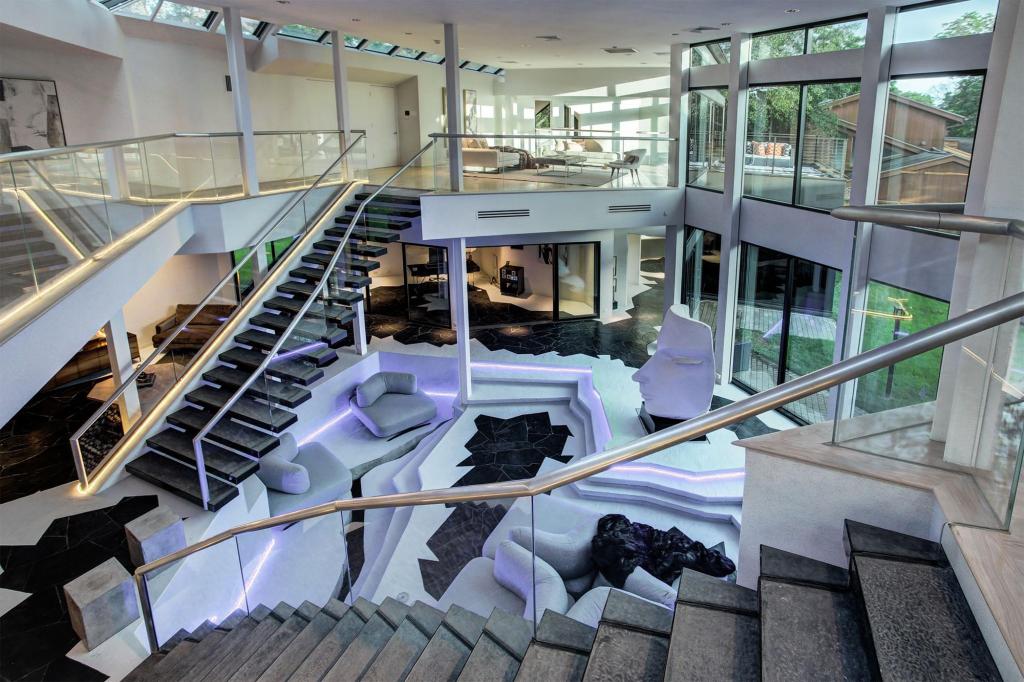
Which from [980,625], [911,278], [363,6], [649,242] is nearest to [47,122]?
[363,6]

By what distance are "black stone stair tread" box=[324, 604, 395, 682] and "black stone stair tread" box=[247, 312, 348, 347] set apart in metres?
6.16

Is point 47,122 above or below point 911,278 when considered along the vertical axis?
above

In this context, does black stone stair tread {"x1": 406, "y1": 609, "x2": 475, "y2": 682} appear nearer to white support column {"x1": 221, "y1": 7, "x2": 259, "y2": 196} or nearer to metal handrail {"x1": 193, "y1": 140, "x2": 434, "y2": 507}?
metal handrail {"x1": 193, "y1": 140, "x2": 434, "y2": 507}

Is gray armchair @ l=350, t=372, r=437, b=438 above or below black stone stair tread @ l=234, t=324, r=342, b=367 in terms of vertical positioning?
below

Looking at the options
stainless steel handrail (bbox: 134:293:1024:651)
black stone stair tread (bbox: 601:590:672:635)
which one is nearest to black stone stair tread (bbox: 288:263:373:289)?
stainless steel handrail (bbox: 134:293:1024:651)

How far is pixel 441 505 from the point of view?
11.9 ft

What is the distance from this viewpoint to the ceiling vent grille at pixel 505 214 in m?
11.8

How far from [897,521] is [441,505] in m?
2.10

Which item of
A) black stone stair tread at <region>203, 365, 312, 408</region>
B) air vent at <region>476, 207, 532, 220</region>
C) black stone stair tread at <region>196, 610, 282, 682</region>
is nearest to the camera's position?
black stone stair tread at <region>196, 610, 282, 682</region>

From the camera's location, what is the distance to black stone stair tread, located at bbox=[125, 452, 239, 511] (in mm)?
7777

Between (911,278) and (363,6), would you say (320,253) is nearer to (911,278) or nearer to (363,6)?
(363,6)

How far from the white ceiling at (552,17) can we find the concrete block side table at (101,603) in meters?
7.20

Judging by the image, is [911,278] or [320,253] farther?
[320,253]

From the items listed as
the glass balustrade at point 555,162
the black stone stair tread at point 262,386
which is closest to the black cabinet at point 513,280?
the glass balustrade at point 555,162
